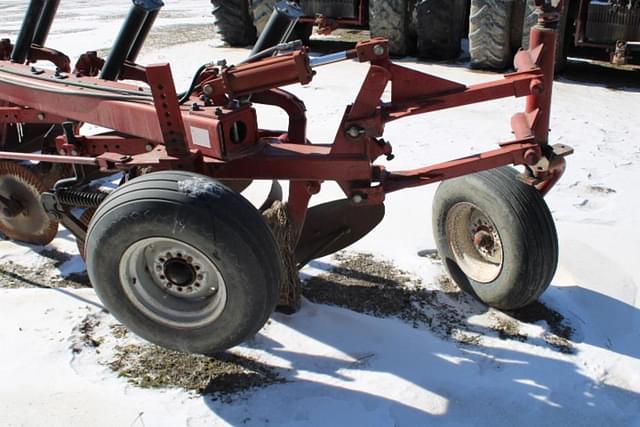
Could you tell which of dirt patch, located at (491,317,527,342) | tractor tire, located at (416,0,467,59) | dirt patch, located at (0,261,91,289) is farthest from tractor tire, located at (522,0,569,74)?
dirt patch, located at (0,261,91,289)

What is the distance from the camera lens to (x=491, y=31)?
7418mm

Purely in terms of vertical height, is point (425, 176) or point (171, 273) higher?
point (425, 176)

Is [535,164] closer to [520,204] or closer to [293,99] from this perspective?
[520,204]

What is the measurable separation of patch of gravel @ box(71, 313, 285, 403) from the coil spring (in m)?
0.57

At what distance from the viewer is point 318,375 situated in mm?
2777

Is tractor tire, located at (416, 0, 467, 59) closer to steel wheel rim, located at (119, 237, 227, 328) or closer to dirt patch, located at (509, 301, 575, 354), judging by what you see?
dirt patch, located at (509, 301, 575, 354)

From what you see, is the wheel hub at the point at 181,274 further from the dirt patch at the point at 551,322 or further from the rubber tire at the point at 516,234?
the dirt patch at the point at 551,322

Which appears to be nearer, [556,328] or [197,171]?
[197,171]

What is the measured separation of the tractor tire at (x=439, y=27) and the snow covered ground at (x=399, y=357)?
398 cm

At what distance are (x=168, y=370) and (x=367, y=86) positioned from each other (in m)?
1.41

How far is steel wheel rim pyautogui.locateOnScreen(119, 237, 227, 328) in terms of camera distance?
256cm

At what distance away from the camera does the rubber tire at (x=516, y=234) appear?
2971 mm

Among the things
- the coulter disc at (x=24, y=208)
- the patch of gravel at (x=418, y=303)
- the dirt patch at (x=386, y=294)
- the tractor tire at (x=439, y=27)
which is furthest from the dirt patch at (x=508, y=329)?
the tractor tire at (x=439, y=27)

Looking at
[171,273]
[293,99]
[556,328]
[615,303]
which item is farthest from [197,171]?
[615,303]
